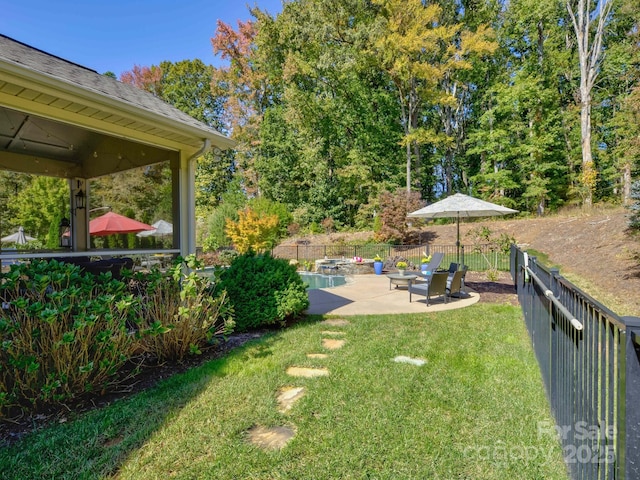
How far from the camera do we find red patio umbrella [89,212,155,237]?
5.25 metres

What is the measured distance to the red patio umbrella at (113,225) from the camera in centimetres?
525

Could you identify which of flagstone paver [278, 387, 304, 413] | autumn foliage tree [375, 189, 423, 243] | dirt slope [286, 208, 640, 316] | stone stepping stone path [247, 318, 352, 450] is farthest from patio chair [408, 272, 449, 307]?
autumn foliage tree [375, 189, 423, 243]

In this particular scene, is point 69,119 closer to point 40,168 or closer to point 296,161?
point 40,168

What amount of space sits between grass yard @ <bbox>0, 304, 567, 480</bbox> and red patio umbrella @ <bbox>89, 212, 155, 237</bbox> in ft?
8.03

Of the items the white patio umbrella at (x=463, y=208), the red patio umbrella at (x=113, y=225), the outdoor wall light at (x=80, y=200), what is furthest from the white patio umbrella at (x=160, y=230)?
the white patio umbrella at (x=463, y=208)

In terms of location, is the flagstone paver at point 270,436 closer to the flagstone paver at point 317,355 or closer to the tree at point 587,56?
the flagstone paver at point 317,355

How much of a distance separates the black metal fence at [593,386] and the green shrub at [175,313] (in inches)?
133

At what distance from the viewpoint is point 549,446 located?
2.42 metres

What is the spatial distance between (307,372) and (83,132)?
4.37 meters

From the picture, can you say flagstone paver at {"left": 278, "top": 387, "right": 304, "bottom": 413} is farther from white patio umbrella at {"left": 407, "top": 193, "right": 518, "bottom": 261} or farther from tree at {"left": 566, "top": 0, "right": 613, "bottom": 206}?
tree at {"left": 566, "top": 0, "right": 613, "bottom": 206}

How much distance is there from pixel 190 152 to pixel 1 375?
11.5 ft

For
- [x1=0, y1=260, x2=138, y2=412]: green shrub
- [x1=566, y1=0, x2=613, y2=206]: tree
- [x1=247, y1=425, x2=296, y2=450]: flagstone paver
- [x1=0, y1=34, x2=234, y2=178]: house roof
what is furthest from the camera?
[x1=566, y1=0, x2=613, y2=206]: tree

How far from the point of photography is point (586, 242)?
486 inches

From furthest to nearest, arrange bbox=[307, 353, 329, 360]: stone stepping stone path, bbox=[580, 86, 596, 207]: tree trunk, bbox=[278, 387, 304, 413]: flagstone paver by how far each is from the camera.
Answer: bbox=[580, 86, 596, 207]: tree trunk
bbox=[307, 353, 329, 360]: stone stepping stone path
bbox=[278, 387, 304, 413]: flagstone paver
